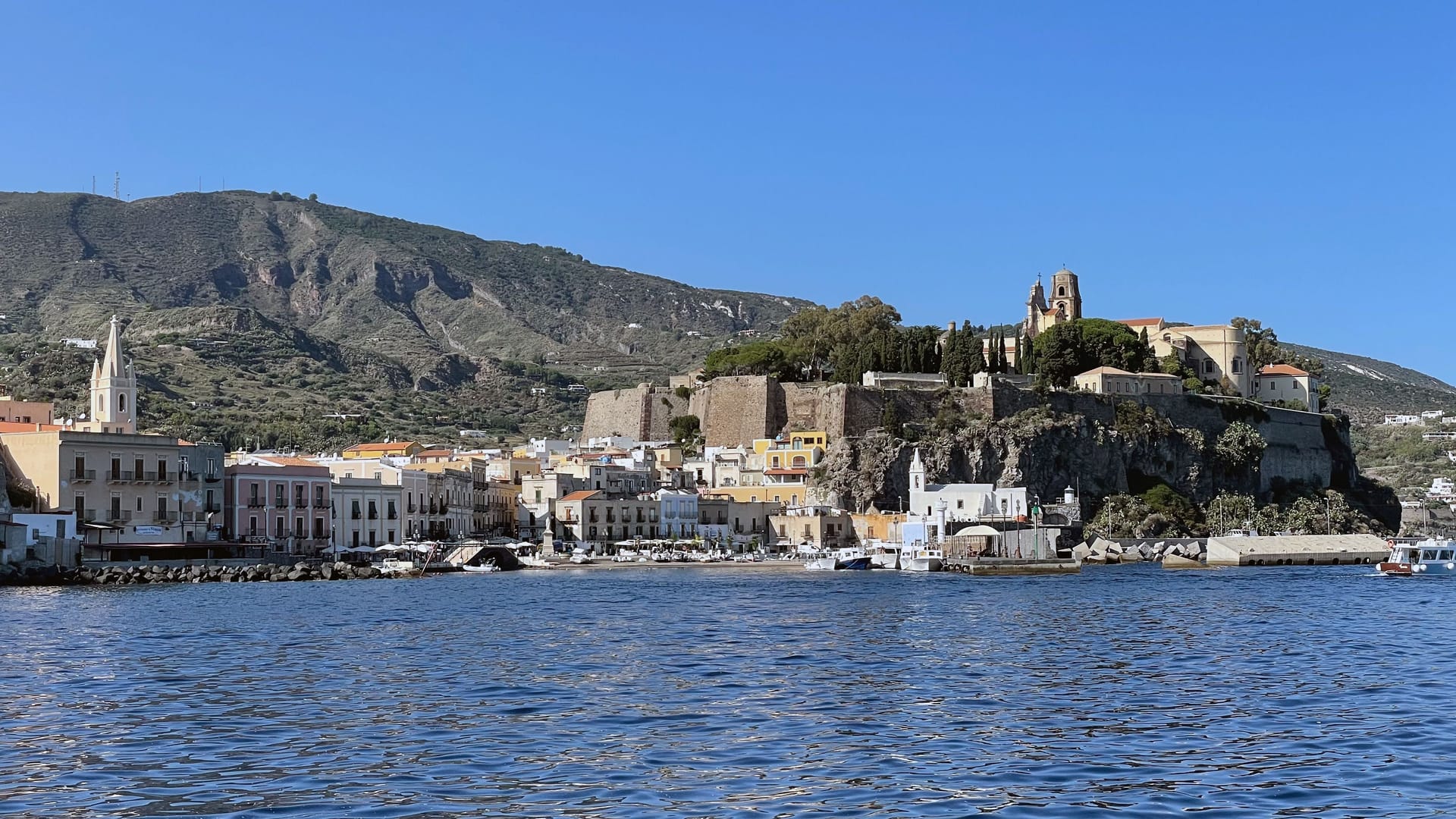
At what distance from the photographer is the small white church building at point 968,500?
74.8m

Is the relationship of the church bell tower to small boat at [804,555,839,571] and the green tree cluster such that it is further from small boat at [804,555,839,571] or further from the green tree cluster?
small boat at [804,555,839,571]

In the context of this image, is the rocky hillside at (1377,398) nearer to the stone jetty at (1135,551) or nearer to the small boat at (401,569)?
the stone jetty at (1135,551)

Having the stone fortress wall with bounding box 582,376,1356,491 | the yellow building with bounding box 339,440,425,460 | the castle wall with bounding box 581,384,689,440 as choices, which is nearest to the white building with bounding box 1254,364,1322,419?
the stone fortress wall with bounding box 582,376,1356,491

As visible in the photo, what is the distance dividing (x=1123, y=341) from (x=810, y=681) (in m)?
72.0

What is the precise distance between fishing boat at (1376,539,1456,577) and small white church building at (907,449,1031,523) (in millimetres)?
17821

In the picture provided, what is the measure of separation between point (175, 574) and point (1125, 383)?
5119 cm

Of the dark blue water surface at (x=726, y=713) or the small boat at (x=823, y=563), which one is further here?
the small boat at (x=823, y=563)

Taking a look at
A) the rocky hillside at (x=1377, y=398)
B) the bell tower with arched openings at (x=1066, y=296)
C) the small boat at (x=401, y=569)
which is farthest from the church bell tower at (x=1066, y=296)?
the rocky hillside at (x=1377, y=398)

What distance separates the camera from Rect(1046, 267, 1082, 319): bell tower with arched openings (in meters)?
100

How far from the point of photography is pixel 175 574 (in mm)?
51344

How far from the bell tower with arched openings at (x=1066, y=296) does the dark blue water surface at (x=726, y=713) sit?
65760 millimetres

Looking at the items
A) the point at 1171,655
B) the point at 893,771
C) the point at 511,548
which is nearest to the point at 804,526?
the point at 511,548

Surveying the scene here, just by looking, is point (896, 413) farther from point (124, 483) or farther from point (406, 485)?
point (124, 483)

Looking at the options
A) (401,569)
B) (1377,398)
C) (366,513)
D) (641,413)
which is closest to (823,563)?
(401,569)
